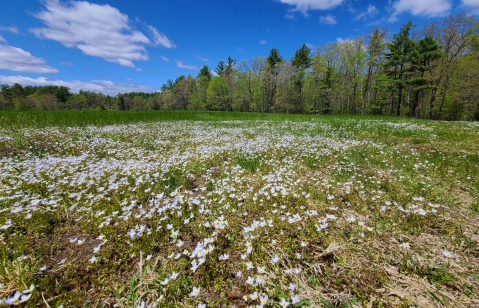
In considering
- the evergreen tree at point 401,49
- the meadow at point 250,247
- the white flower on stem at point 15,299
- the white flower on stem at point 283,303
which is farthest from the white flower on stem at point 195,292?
the evergreen tree at point 401,49

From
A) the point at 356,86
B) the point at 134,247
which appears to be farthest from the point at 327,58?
the point at 134,247

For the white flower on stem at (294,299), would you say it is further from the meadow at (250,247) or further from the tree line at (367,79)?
the tree line at (367,79)

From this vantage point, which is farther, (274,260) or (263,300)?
(274,260)

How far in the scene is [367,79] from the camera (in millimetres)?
43438

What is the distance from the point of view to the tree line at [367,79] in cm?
2753

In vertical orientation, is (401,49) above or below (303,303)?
above

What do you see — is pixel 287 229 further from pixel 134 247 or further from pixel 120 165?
pixel 120 165

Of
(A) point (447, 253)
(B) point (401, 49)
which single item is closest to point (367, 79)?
(B) point (401, 49)

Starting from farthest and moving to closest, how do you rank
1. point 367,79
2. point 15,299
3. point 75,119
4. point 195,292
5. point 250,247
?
1. point 367,79
2. point 75,119
3. point 250,247
4. point 195,292
5. point 15,299

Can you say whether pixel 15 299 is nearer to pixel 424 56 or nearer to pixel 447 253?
pixel 447 253

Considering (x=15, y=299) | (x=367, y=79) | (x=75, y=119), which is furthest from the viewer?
(x=367, y=79)

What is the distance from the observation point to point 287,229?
298 cm

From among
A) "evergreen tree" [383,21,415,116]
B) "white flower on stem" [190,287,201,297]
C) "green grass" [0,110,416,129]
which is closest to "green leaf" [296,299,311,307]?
"white flower on stem" [190,287,201,297]

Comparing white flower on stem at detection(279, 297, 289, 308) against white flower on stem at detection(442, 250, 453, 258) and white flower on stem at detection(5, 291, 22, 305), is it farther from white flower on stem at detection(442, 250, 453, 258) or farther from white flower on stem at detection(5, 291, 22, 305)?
white flower on stem at detection(5, 291, 22, 305)
